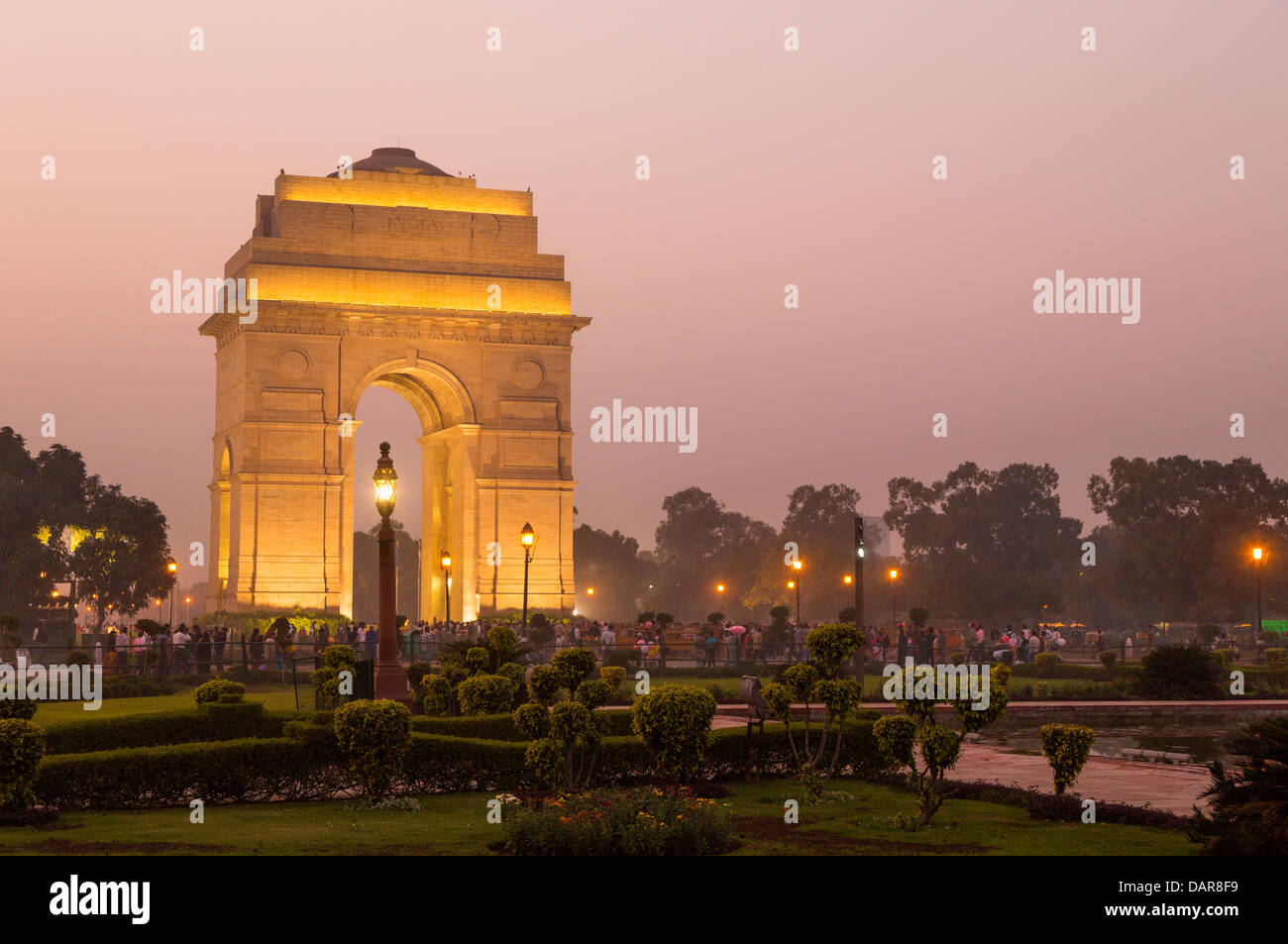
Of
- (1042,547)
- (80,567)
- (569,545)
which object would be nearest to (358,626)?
(569,545)

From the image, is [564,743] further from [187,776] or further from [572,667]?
[187,776]

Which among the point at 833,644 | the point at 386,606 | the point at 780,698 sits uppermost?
the point at 386,606

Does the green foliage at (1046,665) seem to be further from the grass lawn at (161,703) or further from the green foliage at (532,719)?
the green foliage at (532,719)

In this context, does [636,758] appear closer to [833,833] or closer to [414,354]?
[833,833]

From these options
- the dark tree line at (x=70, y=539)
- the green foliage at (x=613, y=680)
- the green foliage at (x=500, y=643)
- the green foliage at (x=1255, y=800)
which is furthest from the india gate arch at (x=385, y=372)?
the green foliage at (x=1255, y=800)

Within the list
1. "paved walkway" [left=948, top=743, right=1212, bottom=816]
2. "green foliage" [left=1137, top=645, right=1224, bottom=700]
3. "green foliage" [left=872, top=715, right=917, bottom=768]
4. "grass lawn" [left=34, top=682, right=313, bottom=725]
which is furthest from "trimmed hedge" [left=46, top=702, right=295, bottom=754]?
"green foliage" [left=1137, top=645, right=1224, bottom=700]

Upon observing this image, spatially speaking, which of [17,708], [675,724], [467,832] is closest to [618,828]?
[467,832]

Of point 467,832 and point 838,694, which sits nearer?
point 467,832
